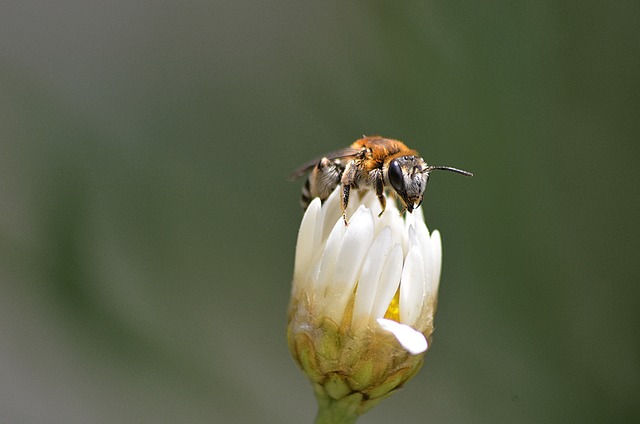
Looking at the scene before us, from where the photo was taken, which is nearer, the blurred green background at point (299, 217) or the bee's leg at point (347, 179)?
the bee's leg at point (347, 179)

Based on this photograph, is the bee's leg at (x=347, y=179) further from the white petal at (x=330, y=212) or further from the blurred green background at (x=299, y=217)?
the blurred green background at (x=299, y=217)

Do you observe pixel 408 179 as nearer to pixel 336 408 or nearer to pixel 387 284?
pixel 387 284

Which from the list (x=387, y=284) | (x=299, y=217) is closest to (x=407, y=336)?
(x=387, y=284)

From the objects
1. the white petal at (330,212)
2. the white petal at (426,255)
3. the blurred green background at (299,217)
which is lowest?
the white petal at (426,255)

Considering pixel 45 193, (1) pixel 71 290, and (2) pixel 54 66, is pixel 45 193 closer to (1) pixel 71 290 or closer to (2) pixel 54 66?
(1) pixel 71 290

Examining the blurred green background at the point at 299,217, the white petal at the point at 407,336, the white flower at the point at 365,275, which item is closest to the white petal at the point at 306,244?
the white flower at the point at 365,275
